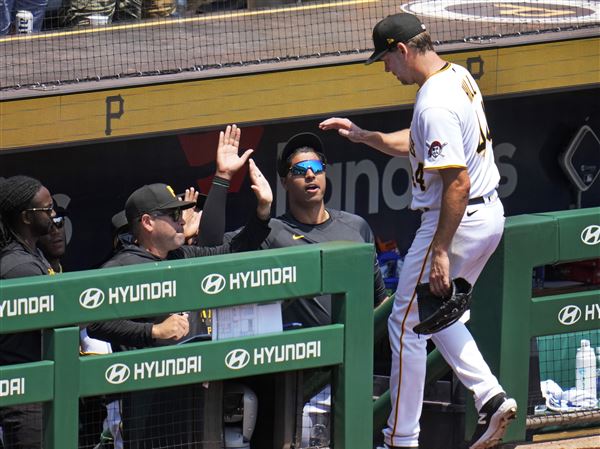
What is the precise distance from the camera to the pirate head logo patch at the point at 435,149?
4191mm

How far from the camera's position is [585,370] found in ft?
16.1

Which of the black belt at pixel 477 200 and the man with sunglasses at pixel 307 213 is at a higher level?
the man with sunglasses at pixel 307 213

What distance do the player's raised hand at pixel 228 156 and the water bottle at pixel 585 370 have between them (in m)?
1.60

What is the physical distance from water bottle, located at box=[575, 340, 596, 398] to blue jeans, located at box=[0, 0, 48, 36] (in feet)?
13.4

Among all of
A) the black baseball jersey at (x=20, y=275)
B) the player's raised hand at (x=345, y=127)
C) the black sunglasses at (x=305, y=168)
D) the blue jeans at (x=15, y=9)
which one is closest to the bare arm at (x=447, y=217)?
the player's raised hand at (x=345, y=127)

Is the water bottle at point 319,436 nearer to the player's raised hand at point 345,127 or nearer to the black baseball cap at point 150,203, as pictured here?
the black baseball cap at point 150,203

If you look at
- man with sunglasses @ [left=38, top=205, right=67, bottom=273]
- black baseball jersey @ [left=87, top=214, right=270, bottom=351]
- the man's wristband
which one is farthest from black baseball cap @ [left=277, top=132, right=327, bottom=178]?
man with sunglasses @ [left=38, top=205, right=67, bottom=273]


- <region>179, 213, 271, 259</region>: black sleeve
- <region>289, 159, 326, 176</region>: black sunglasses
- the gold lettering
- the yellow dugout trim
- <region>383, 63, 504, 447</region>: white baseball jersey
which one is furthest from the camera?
the gold lettering

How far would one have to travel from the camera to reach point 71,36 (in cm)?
776

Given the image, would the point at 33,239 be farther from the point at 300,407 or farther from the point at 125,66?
the point at 125,66

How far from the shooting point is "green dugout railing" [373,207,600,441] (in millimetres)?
4410

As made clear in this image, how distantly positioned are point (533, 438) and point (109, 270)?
1.85 meters

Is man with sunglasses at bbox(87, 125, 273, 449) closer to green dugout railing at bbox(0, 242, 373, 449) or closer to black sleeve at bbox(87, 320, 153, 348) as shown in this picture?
black sleeve at bbox(87, 320, 153, 348)

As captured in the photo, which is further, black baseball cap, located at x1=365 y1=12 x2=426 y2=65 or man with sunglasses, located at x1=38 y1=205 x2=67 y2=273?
man with sunglasses, located at x1=38 y1=205 x2=67 y2=273
